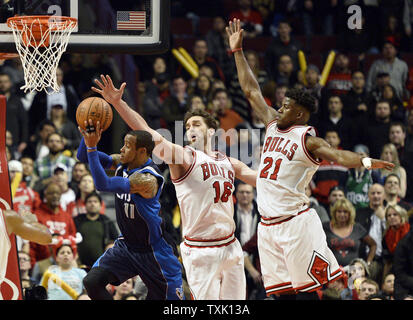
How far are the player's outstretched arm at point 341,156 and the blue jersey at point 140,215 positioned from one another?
4.52 ft

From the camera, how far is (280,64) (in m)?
13.5

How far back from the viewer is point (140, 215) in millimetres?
8094

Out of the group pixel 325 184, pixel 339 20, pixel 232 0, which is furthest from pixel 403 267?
pixel 232 0

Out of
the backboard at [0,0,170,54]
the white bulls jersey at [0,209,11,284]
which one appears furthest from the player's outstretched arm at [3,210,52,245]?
the backboard at [0,0,170,54]

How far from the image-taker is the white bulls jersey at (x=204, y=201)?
8.22 metres

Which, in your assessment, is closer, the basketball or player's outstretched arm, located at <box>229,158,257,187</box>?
the basketball

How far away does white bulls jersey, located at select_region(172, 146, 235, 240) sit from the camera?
324 inches

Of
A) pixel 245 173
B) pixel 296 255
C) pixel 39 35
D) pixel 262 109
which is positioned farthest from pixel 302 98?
pixel 39 35

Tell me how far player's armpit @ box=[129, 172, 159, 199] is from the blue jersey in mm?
74

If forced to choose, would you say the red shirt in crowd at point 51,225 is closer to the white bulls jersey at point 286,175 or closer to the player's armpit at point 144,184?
the player's armpit at point 144,184

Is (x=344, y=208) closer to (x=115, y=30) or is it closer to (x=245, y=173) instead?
(x=245, y=173)

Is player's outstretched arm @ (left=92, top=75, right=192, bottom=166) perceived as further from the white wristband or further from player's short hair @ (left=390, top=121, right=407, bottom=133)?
player's short hair @ (left=390, top=121, right=407, bottom=133)

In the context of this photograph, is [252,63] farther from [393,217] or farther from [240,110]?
[393,217]

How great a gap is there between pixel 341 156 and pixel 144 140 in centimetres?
173
